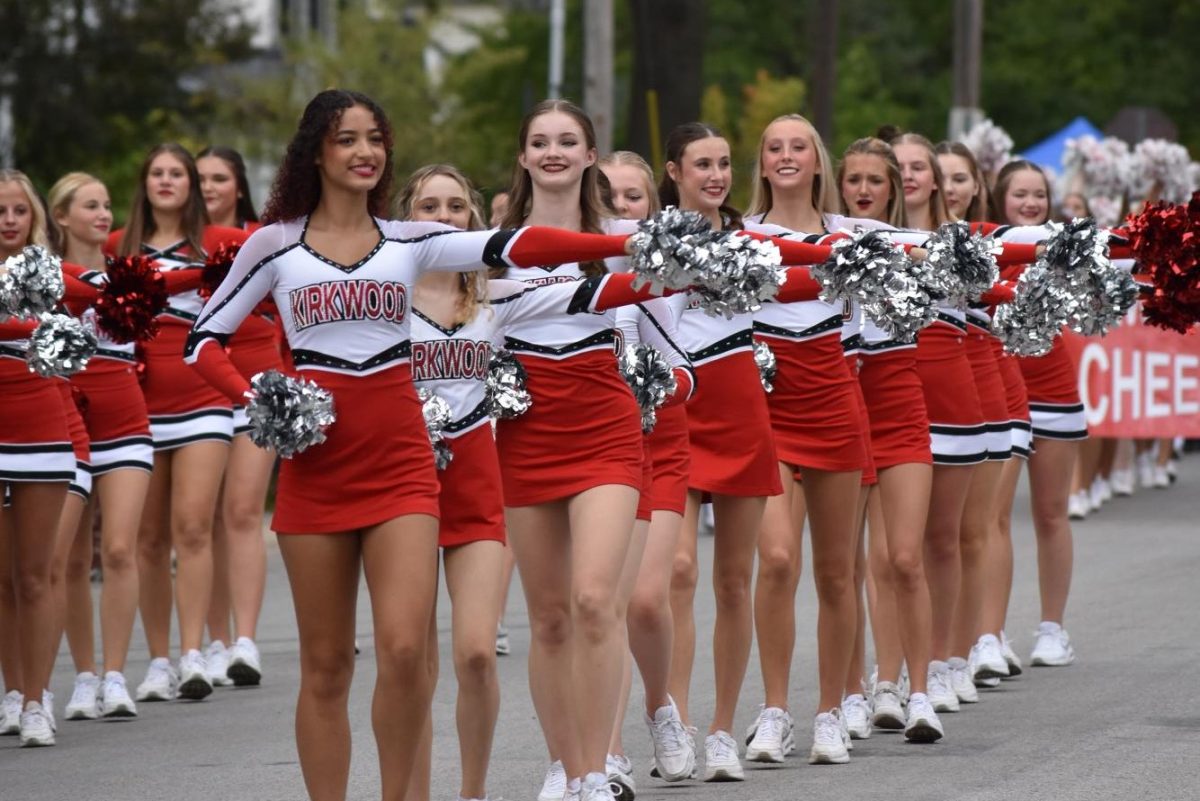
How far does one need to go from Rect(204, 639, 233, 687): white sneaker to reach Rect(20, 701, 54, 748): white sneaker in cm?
165

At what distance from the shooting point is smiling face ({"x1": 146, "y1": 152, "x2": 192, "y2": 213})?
10.9 metres

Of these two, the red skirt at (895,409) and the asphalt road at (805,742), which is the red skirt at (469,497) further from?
the red skirt at (895,409)

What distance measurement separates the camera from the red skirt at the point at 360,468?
6727mm

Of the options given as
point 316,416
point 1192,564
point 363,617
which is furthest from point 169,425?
point 1192,564

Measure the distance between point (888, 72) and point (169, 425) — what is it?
161ft

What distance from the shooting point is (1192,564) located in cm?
1548

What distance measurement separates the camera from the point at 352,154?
6914 millimetres

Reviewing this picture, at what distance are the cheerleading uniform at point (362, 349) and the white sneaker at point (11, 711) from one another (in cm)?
363

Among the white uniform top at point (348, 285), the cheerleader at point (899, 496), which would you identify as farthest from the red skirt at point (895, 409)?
→ the white uniform top at point (348, 285)

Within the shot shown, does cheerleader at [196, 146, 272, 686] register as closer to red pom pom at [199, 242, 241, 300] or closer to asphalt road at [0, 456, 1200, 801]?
asphalt road at [0, 456, 1200, 801]

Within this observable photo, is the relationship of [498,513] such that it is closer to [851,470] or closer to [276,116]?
[851,470]

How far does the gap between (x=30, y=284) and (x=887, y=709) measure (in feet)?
12.3

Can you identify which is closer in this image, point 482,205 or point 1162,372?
point 482,205

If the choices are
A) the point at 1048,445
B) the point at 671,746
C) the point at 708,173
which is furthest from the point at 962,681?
the point at 708,173
